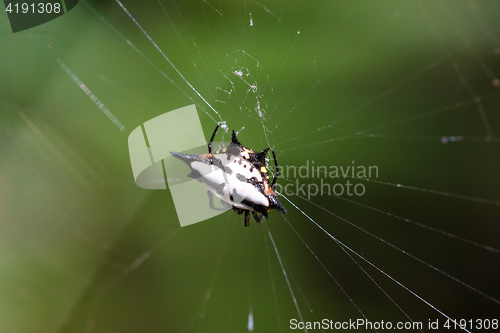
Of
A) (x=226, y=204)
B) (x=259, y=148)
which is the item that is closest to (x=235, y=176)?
(x=226, y=204)

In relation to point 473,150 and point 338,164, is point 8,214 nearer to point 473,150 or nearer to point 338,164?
point 338,164

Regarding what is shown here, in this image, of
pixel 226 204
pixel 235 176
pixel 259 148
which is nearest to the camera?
pixel 235 176

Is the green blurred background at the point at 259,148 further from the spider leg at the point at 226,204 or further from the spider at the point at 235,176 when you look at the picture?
the spider at the point at 235,176

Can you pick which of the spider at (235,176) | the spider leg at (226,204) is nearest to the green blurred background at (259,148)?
the spider leg at (226,204)

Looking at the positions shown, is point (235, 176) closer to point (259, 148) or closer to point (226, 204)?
point (226, 204)

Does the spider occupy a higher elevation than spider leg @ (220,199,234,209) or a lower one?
higher

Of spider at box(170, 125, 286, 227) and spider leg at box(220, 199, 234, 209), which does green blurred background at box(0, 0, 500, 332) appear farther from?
spider at box(170, 125, 286, 227)

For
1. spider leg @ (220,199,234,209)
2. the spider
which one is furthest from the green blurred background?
the spider

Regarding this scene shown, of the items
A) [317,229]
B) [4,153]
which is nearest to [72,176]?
[4,153]
